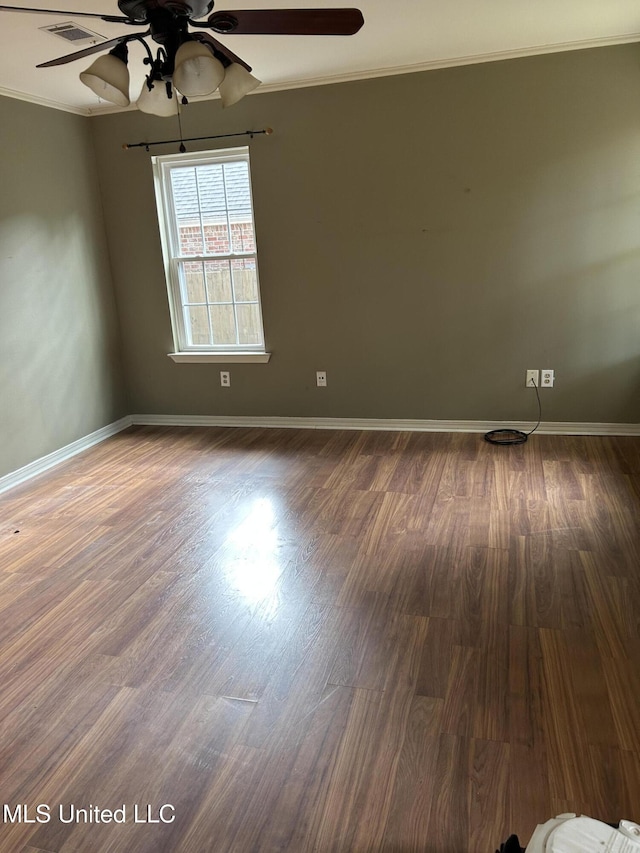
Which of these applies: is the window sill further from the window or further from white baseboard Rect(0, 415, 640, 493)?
white baseboard Rect(0, 415, 640, 493)

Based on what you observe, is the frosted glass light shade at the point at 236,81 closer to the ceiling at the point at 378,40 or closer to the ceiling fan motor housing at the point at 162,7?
the ceiling fan motor housing at the point at 162,7

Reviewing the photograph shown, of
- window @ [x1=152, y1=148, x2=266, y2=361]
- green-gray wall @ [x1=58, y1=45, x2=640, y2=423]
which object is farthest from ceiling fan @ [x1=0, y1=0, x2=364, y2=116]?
window @ [x1=152, y1=148, x2=266, y2=361]

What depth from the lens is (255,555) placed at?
2.85m

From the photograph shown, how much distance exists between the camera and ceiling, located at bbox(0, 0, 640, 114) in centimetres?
293

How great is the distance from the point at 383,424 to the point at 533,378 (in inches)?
45.4

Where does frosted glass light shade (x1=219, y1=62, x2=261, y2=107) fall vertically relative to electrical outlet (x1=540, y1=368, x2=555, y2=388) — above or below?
above

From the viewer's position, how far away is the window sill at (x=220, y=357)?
15.6 feet

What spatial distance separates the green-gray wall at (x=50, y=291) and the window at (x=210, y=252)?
565 millimetres

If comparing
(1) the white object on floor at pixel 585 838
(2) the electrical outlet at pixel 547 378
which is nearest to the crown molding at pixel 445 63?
(2) the electrical outlet at pixel 547 378

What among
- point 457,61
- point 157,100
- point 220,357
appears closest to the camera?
point 157,100

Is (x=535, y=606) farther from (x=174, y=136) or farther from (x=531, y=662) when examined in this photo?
(x=174, y=136)

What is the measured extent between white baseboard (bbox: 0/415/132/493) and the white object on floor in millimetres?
3849

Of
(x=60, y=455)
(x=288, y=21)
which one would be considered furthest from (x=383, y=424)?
(x=288, y=21)

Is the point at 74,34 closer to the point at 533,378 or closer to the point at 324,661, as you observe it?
the point at 324,661
